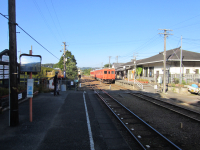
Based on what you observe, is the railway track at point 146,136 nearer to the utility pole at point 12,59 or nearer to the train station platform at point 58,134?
the train station platform at point 58,134

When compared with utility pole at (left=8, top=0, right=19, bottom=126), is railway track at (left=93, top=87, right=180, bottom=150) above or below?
below

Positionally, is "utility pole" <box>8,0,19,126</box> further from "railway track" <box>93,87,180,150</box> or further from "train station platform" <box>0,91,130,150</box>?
"railway track" <box>93,87,180,150</box>

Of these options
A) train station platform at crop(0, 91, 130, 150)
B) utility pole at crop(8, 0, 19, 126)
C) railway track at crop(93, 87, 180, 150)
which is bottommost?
railway track at crop(93, 87, 180, 150)

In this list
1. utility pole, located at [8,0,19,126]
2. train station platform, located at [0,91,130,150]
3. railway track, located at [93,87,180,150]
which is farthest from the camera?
utility pole, located at [8,0,19,126]

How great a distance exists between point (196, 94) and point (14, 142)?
728 inches

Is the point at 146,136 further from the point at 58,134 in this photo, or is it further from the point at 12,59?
the point at 12,59

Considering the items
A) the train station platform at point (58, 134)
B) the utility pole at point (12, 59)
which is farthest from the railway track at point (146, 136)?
the utility pole at point (12, 59)

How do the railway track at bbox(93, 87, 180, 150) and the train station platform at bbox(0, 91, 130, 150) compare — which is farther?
the railway track at bbox(93, 87, 180, 150)

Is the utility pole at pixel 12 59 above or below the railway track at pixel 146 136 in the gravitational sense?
above

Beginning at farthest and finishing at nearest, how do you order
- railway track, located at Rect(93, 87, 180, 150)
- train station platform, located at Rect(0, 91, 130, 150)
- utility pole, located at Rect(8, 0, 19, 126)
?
1. utility pole, located at Rect(8, 0, 19, 126)
2. railway track, located at Rect(93, 87, 180, 150)
3. train station platform, located at Rect(0, 91, 130, 150)

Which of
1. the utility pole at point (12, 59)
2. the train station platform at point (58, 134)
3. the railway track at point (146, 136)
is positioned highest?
the utility pole at point (12, 59)

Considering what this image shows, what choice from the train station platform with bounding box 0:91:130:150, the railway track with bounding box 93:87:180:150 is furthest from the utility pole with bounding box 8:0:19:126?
the railway track with bounding box 93:87:180:150

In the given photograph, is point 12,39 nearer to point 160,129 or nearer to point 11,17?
point 11,17

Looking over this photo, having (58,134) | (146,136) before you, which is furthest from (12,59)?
(146,136)
